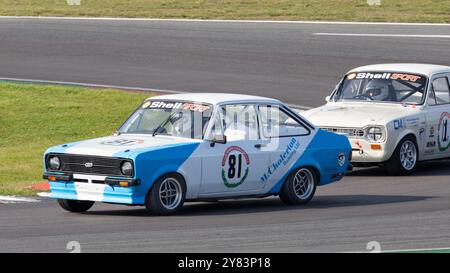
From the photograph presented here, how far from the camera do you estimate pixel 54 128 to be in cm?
2230

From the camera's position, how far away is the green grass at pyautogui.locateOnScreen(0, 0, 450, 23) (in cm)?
3578

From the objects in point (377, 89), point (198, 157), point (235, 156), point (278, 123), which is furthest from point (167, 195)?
point (377, 89)

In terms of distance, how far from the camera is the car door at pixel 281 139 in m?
14.7

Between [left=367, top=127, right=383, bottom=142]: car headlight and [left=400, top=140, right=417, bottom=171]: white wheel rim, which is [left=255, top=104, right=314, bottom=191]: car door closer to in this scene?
[left=367, top=127, right=383, bottom=142]: car headlight

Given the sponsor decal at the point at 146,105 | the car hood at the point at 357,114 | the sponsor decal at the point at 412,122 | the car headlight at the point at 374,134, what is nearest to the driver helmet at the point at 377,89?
the car hood at the point at 357,114

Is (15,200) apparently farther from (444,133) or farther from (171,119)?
(444,133)

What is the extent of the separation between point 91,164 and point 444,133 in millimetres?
7227

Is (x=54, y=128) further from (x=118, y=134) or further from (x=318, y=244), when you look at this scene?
(x=318, y=244)

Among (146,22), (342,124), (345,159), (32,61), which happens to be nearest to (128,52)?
(32,61)

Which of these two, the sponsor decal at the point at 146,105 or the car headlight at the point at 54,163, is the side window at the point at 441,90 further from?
the car headlight at the point at 54,163

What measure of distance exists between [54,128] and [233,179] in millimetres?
8676

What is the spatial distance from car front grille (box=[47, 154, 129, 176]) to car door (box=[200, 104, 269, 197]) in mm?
1096

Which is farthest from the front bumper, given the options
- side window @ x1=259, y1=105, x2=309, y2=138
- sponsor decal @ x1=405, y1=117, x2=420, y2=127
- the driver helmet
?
the driver helmet

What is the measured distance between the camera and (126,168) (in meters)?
13.3
